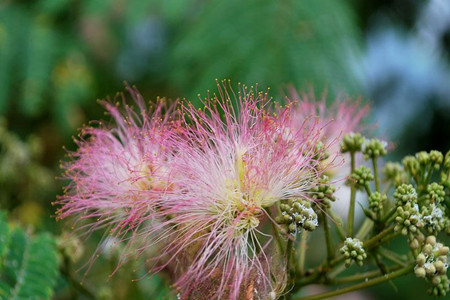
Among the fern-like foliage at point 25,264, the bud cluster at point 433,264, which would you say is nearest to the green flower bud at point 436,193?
the bud cluster at point 433,264

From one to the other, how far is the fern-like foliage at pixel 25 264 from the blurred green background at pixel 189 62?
1.78 feet

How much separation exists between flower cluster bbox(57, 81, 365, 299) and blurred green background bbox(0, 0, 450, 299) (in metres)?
0.95

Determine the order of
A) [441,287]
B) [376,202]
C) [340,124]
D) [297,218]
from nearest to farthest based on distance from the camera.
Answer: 1. [297,218]
2. [441,287]
3. [376,202]
4. [340,124]

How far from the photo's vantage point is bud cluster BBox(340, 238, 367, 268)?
182 cm

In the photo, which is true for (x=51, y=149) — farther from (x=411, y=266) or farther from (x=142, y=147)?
(x=411, y=266)

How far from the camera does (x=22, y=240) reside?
2.26 metres

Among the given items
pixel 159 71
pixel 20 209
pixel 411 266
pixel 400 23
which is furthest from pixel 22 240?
pixel 400 23

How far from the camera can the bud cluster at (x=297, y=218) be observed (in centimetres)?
175

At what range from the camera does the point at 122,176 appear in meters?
2.11

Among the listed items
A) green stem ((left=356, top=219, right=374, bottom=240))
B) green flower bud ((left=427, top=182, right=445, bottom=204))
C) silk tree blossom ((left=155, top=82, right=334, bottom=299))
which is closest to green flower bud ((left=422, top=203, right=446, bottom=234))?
green flower bud ((left=427, top=182, right=445, bottom=204))

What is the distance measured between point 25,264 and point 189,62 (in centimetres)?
189

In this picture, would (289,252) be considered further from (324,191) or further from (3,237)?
(3,237)

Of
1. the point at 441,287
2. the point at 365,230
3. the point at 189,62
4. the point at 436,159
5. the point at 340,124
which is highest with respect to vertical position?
the point at 189,62

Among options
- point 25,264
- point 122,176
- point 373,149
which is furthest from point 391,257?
point 25,264
